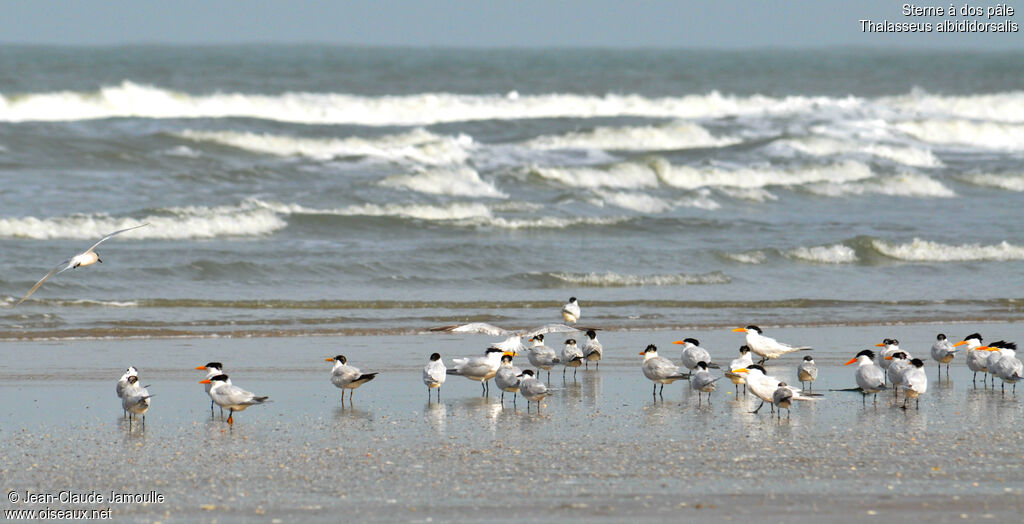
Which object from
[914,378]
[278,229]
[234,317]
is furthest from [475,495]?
[278,229]

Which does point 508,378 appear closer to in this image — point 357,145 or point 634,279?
point 634,279

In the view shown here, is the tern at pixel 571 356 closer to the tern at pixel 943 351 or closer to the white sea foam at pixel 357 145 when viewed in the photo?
the tern at pixel 943 351

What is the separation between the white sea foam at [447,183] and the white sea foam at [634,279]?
916 cm

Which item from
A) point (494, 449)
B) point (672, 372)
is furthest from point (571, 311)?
point (494, 449)

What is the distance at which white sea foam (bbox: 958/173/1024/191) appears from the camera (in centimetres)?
3108

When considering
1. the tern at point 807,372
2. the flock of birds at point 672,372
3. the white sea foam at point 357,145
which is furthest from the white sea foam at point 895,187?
the tern at point 807,372

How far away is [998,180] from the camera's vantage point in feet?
103

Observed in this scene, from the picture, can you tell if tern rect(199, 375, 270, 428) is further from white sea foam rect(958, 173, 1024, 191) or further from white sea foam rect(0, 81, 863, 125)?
white sea foam rect(0, 81, 863, 125)

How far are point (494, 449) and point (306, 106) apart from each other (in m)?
43.2

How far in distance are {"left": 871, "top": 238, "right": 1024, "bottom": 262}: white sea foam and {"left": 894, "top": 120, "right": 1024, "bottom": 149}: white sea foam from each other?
69.6 ft

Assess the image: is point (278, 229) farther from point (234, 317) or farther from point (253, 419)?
point (253, 419)

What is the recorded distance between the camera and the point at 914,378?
927cm

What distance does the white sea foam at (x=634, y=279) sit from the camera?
17.3m

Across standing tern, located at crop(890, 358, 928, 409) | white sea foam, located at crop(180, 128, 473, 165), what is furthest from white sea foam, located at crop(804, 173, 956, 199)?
standing tern, located at crop(890, 358, 928, 409)
